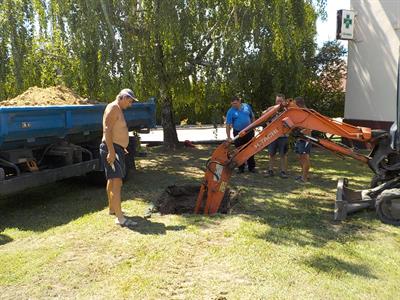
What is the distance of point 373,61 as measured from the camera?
43.1ft

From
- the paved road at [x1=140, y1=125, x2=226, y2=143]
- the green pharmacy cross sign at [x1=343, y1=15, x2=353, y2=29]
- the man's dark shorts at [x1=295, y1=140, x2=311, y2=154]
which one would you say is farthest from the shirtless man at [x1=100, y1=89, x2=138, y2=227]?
the paved road at [x1=140, y1=125, x2=226, y2=143]

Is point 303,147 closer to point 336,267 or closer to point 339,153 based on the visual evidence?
point 339,153

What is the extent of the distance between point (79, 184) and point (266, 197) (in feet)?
11.4

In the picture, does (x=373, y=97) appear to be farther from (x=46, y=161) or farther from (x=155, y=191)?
(x=46, y=161)

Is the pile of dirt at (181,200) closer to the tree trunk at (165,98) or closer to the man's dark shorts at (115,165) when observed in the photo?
the man's dark shorts at (115,165)

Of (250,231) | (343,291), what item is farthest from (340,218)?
(343,291)

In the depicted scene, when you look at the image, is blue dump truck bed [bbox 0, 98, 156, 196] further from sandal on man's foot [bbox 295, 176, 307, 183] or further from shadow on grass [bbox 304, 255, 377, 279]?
shadow on grass [bbox 304, 255, 377, 279]

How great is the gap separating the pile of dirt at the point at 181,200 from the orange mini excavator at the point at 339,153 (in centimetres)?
71

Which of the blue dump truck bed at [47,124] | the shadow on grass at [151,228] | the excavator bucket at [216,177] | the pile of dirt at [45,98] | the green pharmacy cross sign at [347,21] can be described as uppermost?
the green pharmacy cross sign at [347,21]

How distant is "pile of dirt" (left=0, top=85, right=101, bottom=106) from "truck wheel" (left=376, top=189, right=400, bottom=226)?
4901 millimetres

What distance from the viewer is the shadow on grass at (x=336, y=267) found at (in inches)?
175

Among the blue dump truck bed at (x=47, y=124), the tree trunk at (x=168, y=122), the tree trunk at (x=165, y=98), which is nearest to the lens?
the blue dump truck bed at (x=47, y=124)

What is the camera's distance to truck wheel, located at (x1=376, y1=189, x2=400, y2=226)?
5945mm

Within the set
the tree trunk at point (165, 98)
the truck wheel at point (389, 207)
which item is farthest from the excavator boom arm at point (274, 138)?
the tree trunk at point (165, 98)
